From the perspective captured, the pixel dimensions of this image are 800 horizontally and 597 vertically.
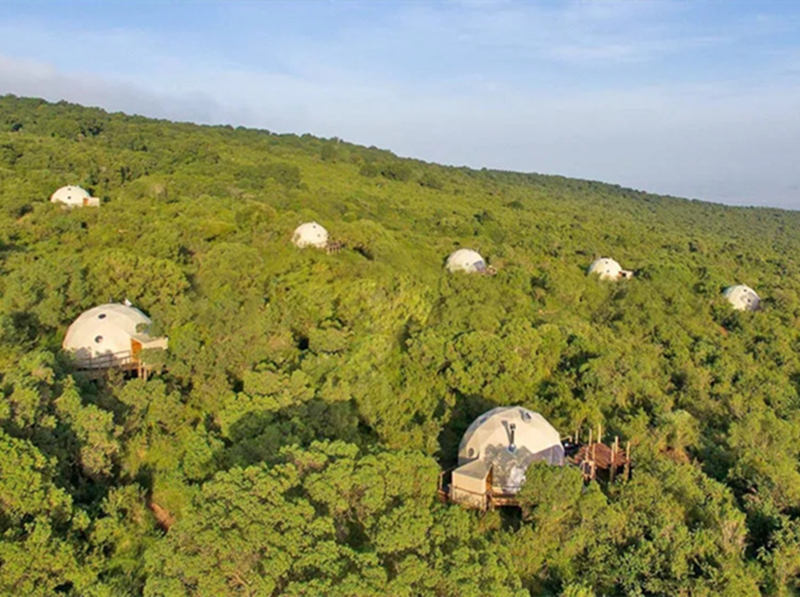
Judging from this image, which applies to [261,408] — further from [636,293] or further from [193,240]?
[636,293]

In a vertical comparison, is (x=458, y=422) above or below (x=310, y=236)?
below

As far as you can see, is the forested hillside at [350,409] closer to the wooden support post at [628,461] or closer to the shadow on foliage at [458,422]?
the shadow on foliage at [458,422]

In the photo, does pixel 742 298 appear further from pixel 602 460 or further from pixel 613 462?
pixel 613 462

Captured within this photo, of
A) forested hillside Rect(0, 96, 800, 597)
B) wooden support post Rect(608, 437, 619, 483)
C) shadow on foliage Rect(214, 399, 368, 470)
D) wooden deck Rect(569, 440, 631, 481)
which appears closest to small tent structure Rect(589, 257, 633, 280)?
forested hillside Rect(0, 96, 800, 597)

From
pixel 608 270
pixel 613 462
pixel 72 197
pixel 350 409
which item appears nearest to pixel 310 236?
pixel 72 197

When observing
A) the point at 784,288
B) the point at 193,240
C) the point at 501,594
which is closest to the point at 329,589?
the point at 501,594

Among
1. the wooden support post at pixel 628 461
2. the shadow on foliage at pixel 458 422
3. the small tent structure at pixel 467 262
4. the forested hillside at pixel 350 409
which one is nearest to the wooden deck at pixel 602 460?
the wooden support post at pixel 628 461
